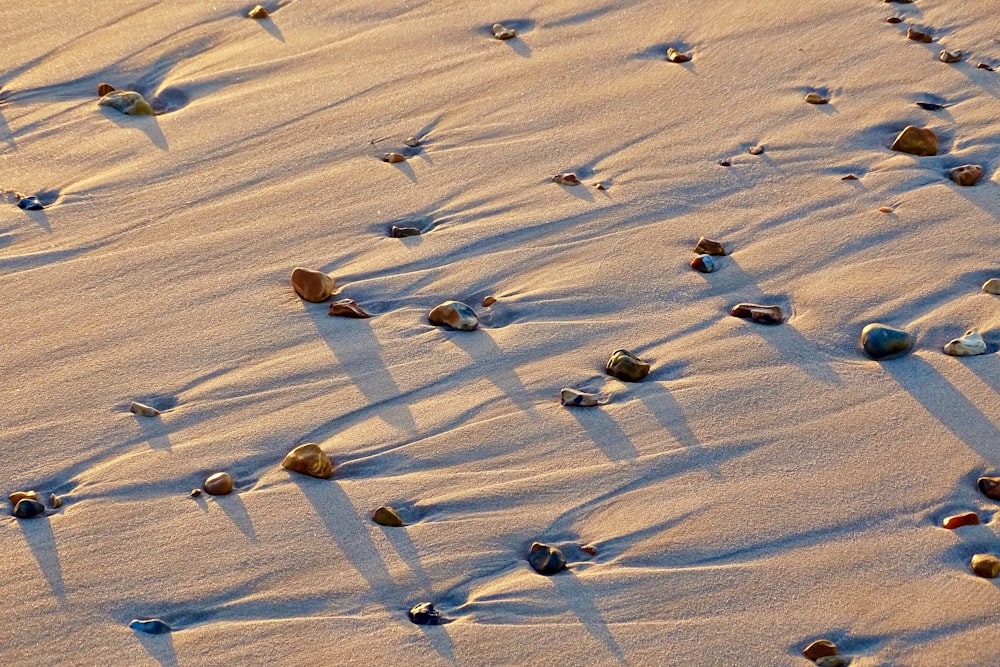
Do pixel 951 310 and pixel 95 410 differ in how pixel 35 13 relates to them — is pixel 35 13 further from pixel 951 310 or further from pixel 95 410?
pixel 951 310

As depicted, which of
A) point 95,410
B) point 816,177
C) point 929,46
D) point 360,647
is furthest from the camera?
point 929,46

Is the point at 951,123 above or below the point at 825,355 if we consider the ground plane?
above

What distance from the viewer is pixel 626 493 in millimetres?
2277

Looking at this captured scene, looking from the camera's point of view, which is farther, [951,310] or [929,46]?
[929,46]

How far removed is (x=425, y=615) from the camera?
202 cm

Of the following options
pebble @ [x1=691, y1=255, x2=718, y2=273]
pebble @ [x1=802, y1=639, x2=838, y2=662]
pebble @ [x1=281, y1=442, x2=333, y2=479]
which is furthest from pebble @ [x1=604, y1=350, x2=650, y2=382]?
pebble @ [x1=802, y1=639, x2=838, y2=662]

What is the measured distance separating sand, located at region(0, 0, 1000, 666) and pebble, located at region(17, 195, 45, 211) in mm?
27

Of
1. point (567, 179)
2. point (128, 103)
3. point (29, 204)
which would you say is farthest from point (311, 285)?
point (128, 103)

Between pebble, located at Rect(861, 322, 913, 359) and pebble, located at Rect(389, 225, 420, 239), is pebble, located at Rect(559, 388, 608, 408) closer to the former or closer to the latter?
pebble, located at Rect(861, 322, 913, 359)

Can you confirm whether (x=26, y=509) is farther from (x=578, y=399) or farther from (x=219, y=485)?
(x=578, y=399)

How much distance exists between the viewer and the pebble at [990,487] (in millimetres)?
2234

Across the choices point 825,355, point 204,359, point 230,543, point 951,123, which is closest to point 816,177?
point 951,123

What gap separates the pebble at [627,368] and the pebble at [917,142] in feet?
4.04

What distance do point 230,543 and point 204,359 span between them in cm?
59
